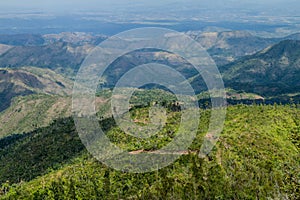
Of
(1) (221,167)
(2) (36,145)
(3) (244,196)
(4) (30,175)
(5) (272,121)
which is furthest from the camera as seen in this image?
(2) (36,145)

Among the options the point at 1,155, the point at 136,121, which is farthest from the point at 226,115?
the point at 1,155

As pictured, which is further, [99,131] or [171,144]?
[99,131]

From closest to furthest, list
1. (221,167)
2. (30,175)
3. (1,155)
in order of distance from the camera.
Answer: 1. (221,167)
2. (30,175)
3. (1,155)

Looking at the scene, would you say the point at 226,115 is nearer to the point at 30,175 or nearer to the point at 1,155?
the point at 30,175

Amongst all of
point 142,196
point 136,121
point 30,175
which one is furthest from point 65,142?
point 142,196

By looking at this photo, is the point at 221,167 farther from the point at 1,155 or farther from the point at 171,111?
the point at 1,155

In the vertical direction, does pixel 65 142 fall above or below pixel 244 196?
below

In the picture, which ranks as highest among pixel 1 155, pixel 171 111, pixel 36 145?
pixel 171 111
